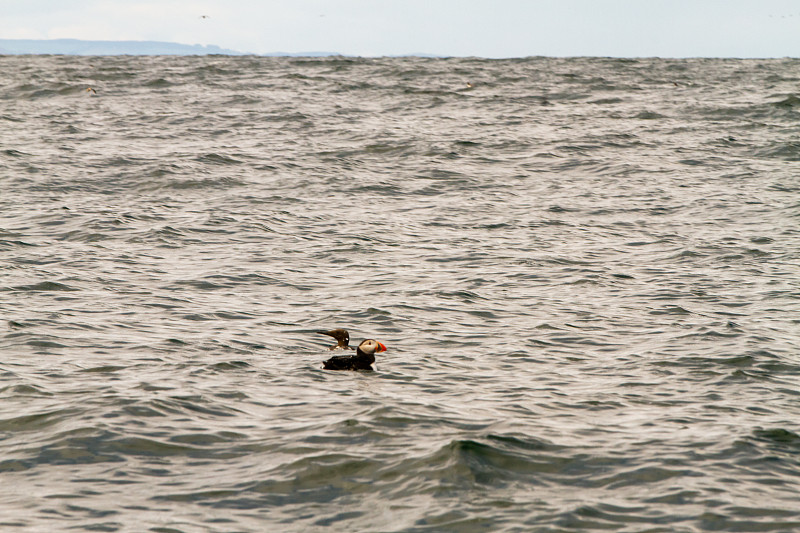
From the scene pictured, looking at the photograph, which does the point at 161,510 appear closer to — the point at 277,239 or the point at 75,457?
the point at 75,457

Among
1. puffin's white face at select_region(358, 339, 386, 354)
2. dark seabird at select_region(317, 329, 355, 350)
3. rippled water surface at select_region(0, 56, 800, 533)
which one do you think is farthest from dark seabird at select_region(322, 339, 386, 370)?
dark seabird at select_region(317, 329, 355, 350)

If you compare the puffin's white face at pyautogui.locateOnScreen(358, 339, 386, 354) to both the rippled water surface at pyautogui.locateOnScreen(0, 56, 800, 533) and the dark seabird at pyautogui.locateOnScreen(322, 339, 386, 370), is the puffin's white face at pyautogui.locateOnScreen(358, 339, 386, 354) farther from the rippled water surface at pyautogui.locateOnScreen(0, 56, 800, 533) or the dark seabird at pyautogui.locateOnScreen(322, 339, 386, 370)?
the rippled water surface at pyautogui.locateOnScreen(0, 56, 800, 533)

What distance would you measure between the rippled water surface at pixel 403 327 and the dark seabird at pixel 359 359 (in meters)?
0.16

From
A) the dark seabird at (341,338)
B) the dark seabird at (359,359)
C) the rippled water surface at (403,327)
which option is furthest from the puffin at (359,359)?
the dark seabird at (341,338)

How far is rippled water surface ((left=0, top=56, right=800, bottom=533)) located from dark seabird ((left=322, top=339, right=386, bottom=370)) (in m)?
0.16

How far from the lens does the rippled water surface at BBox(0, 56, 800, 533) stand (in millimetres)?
8992

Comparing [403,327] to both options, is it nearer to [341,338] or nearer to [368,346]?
[341,338]

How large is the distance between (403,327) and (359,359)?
2547 mm

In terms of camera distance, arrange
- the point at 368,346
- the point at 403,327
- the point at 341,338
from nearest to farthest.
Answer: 1. the point at 368,346
2. the point at 341,338
3. the point at 403,327

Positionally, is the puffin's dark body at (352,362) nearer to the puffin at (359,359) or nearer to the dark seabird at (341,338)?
the puffin at (359,359)

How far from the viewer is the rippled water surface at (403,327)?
899 centimetres

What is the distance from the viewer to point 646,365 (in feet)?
42.7

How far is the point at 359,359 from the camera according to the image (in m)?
12.5

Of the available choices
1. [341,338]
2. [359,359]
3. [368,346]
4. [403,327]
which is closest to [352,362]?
[359,359]
